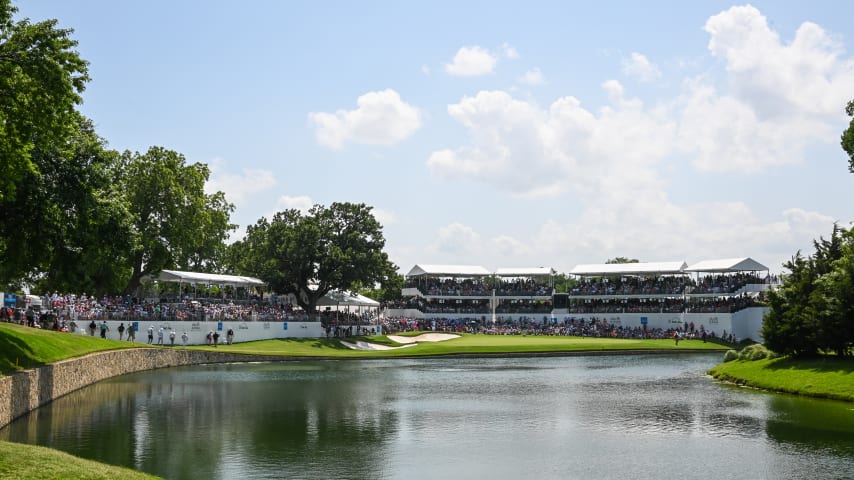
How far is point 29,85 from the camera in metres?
21.3

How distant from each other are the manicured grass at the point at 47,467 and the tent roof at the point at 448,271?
76.0 m

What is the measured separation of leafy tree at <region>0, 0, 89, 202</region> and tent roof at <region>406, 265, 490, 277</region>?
6915 centimetres

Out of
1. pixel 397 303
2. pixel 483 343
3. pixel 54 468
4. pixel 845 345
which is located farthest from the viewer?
pixel 397 303

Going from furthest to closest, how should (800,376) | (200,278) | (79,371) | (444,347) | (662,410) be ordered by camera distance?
(200,278)
(444,347)
(800,376)
(79,371)
(662,410)

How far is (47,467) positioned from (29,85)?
38.3ft

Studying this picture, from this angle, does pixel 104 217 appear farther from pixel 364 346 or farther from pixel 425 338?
pixel 425 338

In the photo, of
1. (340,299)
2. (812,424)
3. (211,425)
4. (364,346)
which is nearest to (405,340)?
(364,346)

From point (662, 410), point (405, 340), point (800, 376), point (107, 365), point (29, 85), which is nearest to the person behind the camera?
point (29, 85)

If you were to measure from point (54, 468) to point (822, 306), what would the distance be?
3052 cm

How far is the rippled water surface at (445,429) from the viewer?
58.3ft

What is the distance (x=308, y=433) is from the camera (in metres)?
22.1

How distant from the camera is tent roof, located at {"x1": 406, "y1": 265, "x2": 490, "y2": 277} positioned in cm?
9162

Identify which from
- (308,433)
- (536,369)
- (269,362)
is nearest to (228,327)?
(269,362)

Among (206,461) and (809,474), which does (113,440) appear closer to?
(206,461)
